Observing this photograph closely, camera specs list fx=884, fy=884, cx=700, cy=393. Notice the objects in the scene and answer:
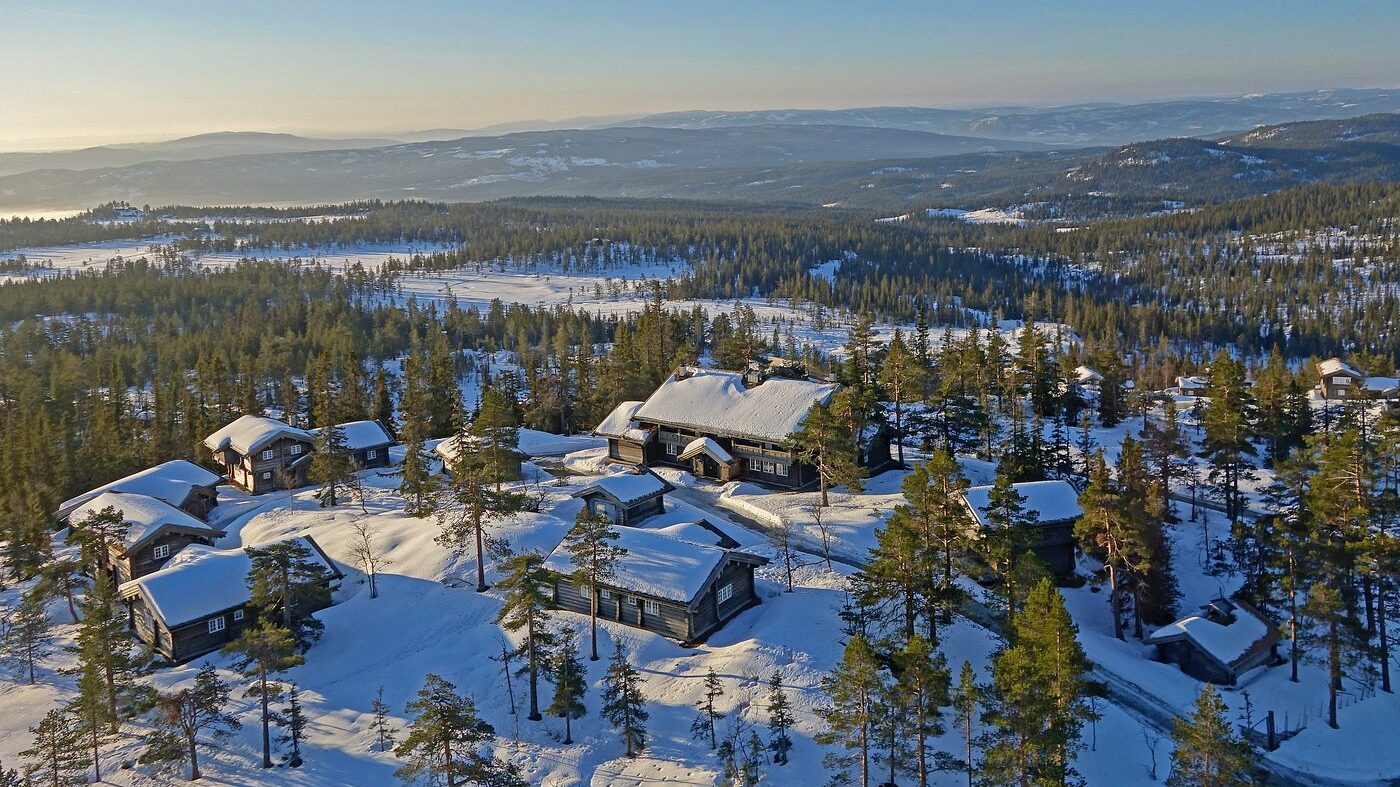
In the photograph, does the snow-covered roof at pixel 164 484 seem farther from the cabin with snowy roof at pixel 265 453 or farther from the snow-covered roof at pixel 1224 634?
the snow-covered roof at pixel 1224 634

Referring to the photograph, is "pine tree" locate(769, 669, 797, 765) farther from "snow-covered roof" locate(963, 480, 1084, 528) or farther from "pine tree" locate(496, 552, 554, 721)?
"snow-covered roof" locate(963, 480, 1084, 528)

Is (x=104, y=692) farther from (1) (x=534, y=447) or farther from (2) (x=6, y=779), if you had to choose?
(1) (x=534, y=447)

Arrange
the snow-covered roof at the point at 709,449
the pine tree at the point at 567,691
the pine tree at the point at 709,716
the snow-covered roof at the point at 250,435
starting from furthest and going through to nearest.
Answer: the snow-covered roof at the point at 250,435 → the snow-covered roof at the point at 709,449 → the pine tree at the point at 567,691 → the pine tree at the point at 709,716

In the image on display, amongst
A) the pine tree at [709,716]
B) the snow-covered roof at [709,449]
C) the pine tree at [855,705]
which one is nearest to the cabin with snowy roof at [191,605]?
the pine tree at [709,716]

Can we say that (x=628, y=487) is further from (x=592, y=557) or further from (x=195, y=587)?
(x=195, y=587)

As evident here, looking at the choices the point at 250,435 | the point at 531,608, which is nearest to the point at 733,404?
the point at 531,608

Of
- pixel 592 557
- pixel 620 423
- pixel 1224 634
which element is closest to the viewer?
pixel 592 557
